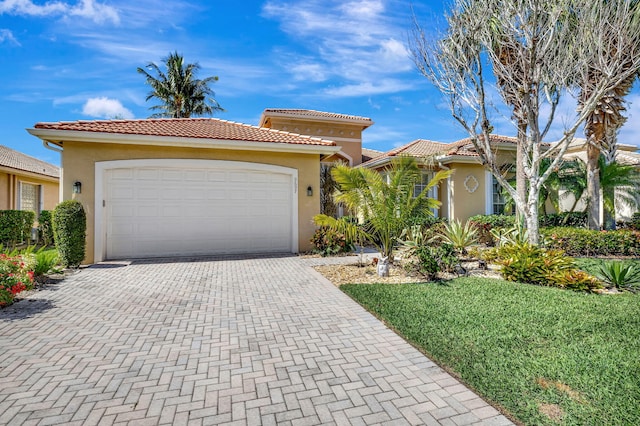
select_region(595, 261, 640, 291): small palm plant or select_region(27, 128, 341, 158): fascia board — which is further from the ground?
select_region(27, 128, 341, 158): fascia board

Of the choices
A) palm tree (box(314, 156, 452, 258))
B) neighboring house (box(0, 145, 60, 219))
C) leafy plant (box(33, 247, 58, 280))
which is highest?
neighboring house (box(0, 145, 60, 219))

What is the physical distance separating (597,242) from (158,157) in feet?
47.8

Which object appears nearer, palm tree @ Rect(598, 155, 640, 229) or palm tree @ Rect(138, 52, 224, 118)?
palm tree @ Rect(598, 155, 640, 229)

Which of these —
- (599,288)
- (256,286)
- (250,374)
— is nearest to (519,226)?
(599,288)

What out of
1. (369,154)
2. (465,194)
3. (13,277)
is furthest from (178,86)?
(13,277)

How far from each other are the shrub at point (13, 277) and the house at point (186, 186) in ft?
9.21

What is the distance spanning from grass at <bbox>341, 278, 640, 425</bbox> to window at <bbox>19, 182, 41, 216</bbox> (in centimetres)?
1786

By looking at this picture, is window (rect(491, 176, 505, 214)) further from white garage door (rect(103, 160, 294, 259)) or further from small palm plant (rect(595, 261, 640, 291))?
white garage door (rect(103, 160, 294, 259))

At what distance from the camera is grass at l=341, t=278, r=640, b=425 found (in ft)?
9.09

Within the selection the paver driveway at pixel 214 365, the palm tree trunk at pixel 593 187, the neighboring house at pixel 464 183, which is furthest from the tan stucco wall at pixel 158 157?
the palm tree trunk at pixel 593 187

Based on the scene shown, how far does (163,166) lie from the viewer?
10055mm

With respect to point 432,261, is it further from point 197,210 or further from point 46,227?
point 46,227

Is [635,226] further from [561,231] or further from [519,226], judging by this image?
[519,226]

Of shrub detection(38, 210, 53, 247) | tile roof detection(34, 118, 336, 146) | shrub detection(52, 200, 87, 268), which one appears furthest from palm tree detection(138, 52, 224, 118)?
shrub detection(52, 200, 87, 268)
